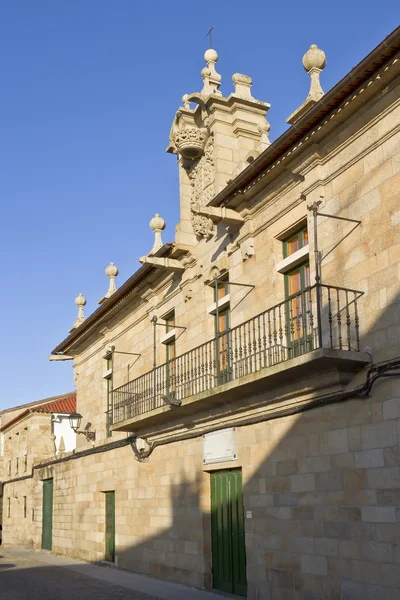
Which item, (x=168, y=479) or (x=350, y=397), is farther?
(x=168, y=479)

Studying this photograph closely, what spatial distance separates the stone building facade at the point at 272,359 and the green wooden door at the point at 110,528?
80mm

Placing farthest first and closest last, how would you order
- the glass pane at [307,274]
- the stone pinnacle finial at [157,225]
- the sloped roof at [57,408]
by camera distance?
the sloped roof at [57,408] → the stone pinnacle finial at [157,225] → the glass pane at [307,274]

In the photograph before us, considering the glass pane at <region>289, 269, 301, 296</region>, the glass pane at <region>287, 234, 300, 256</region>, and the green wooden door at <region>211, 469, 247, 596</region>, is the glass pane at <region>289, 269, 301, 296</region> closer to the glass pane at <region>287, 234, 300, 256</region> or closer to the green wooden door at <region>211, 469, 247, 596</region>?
the glass pane at <region>287, 234, 300, 256</region>

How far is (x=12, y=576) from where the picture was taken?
44.8ft

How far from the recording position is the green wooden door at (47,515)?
19594mm

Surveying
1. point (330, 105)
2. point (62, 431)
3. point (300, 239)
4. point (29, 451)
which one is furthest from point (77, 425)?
point (330, 105)

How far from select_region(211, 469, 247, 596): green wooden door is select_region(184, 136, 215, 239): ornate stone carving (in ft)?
13.1

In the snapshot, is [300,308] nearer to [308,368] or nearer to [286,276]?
[286,276]

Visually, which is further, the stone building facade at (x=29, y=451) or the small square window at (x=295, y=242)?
the stone building facade at (x=29, y=451)

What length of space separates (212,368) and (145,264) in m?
3.02

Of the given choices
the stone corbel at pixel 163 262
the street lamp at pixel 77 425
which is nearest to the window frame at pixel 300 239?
the stone corbel at pixel 163 262

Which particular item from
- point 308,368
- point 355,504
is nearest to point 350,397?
point 308,368

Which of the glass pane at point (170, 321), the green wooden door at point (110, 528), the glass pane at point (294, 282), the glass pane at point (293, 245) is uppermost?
the glass pane at point (293, 245)

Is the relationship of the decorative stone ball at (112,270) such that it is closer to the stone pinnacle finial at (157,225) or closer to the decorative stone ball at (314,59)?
the stone pinnacle finial at (157,225)
